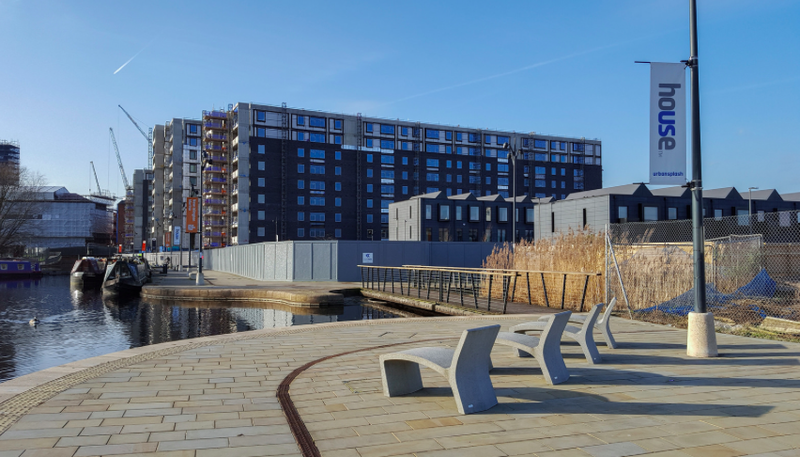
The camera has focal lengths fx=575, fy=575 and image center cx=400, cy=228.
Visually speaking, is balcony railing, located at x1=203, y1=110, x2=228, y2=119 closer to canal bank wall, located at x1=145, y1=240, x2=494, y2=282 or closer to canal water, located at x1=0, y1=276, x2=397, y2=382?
canal bank wall, located at x1=145, y1=240, x2=494, y2=282

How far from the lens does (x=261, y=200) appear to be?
7750 cm

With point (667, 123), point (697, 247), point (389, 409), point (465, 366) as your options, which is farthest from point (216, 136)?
point (465, 366)

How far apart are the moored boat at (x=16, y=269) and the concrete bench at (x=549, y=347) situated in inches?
2369

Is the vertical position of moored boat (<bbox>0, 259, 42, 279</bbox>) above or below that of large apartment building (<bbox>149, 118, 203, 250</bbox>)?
below

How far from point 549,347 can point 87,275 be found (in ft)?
131

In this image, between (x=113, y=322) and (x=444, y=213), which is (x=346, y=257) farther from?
(x=444, y=213)

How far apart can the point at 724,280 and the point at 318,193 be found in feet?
226

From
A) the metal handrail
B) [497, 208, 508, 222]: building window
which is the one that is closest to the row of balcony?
[497, 208, 508, 222]: building window

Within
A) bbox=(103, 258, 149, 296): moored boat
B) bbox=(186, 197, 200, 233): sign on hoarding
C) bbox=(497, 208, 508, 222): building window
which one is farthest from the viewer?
bbox=(497, 208, 508, 222): building window

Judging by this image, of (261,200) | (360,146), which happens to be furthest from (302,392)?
(360,146)

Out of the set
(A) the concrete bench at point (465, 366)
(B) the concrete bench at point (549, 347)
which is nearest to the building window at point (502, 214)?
(B) the concrete bench at point (549, 347)

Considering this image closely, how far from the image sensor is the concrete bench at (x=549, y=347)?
610 cm

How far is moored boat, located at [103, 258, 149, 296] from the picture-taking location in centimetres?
3045

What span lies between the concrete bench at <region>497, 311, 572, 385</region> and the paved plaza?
178mm
